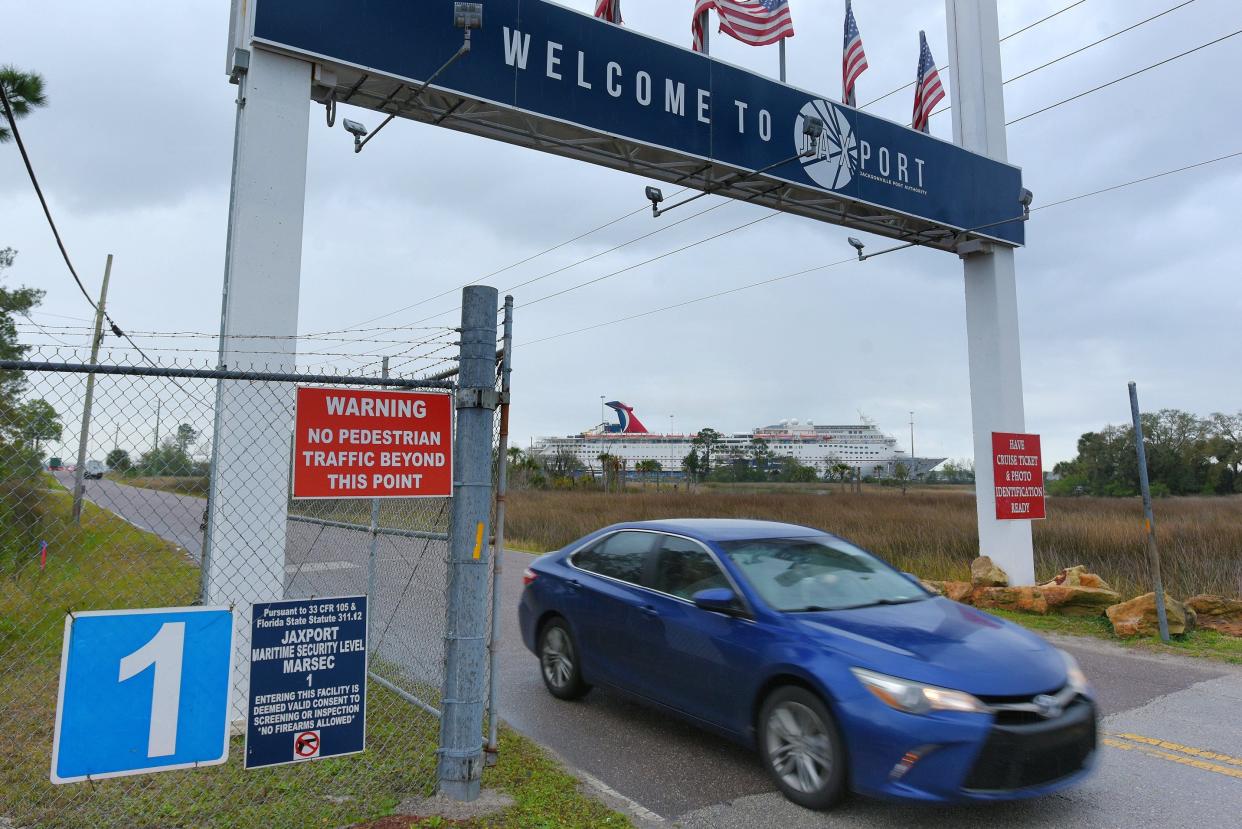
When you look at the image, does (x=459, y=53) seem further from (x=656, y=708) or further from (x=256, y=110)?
(x=656, y=708)

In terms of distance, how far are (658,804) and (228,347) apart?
4504 millimetres

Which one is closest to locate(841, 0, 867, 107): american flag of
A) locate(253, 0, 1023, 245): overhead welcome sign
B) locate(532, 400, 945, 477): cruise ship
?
locate(253, 0, 1023, 245): overhead welcome sign

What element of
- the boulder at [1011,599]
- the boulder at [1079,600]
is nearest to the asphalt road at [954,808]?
the boulder at [1079,600]

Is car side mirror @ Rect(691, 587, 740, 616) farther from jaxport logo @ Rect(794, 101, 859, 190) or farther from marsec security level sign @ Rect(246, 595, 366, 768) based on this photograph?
jaxport logo @ Rect(794, 101, 859, 190)

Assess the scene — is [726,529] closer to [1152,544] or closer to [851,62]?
[1152,544]

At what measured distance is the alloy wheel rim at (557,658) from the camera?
20.6 ft

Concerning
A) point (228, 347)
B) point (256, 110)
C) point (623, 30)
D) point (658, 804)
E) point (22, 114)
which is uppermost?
point (623, 30)

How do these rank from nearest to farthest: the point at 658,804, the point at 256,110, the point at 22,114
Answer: the point at 658,804, the point at 256,110, the point at 22,114

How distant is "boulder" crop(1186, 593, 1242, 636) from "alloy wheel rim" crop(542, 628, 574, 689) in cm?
779

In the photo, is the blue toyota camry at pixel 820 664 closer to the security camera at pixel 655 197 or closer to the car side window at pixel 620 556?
the car side window at pixel 620 556

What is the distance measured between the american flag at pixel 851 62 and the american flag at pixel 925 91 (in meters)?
1.40

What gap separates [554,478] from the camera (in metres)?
62.6

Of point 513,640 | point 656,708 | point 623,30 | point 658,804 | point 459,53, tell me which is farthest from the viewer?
point 623,30

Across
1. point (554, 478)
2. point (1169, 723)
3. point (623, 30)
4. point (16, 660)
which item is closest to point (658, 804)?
point (1169, 723)
